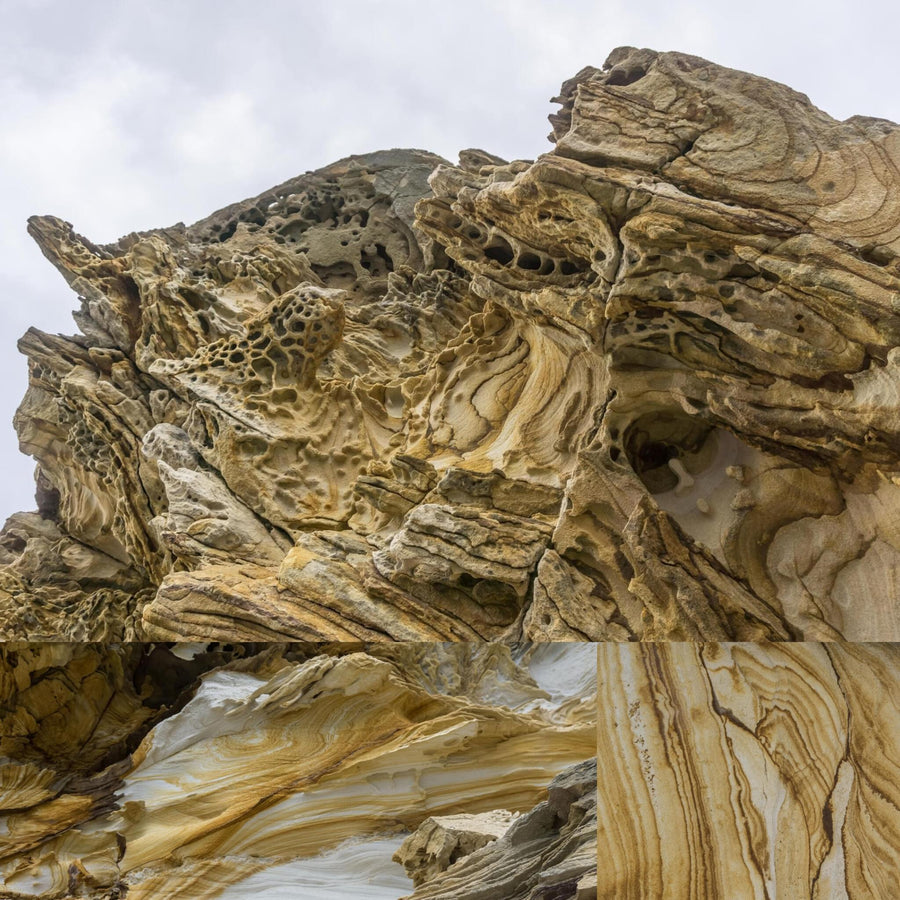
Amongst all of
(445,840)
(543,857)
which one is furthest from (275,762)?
(543,857)

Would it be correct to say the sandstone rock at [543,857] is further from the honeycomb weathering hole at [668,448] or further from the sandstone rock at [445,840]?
the honeycomb weathering hole at [668,448]

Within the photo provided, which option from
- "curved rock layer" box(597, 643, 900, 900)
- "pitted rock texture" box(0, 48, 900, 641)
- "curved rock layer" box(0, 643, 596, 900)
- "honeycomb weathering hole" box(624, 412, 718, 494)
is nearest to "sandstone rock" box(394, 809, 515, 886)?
A: "curved rock layer" box(0, 643, 596, 900)

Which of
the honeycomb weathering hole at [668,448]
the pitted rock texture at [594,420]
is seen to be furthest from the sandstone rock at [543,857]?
the honeycomb weathering hole at [668,448]

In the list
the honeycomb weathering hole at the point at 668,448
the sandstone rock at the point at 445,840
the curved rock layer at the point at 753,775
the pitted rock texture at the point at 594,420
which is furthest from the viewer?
the honeycomb weathering hole at the point at 668,448

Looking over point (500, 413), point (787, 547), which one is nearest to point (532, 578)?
point (787, 547)

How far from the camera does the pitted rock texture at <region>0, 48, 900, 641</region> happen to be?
4.16 m

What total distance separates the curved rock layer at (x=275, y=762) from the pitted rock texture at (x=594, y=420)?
2.12m

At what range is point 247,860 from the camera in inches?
100

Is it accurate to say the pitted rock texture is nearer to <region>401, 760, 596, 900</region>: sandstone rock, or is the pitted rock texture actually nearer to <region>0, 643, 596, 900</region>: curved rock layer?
<region>0, 643, 596, 900</region>: curved rock layer

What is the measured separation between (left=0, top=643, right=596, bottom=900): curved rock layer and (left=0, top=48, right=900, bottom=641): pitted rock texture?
2.12m

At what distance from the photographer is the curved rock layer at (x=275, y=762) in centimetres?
249

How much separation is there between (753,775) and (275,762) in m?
1.64

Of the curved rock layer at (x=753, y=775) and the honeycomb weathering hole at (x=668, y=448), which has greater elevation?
the honeycomb weathering hole at (x=668, y=448)

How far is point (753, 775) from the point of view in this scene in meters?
2.11
